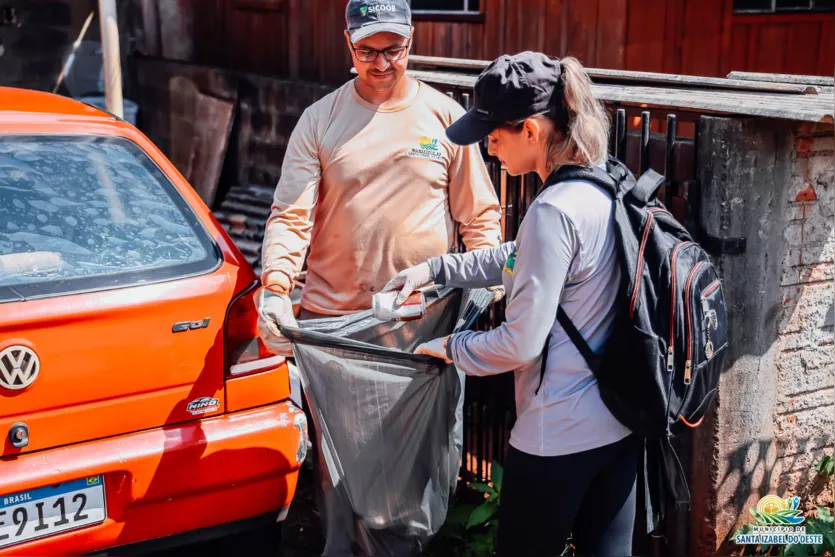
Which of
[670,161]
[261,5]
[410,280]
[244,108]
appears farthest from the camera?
[261,5]

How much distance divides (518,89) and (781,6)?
5.66 metres

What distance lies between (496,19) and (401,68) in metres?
4.43

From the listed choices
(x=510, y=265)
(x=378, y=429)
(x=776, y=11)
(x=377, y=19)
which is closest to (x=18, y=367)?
(x=378, y=429)

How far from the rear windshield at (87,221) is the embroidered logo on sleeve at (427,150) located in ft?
2.58

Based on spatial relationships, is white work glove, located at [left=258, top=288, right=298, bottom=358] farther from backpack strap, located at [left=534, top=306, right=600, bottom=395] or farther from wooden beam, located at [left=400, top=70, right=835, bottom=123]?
wooden beam, located at [left=400, top=70, right=835, bottom=123]

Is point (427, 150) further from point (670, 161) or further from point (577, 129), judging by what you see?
point (577, 129)

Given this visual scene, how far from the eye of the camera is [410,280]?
2848 millimetres

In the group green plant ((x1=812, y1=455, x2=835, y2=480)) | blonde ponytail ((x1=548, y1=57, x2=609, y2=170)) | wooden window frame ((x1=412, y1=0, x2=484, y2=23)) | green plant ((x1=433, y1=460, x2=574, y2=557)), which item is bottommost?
green plant ((x1=433, y1=460, x2=574, y2=557))

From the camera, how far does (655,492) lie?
264 cm

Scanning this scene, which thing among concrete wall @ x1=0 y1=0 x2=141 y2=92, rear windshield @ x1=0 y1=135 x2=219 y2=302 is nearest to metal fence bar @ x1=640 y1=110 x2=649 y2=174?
rear windshield @ x1=0 y1=135 x2=219 y2=302

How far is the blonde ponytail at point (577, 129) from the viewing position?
230 centimetres

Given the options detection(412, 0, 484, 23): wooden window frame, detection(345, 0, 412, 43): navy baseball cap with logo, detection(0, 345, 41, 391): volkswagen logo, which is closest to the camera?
detection(0, 345, 41, 391): volkswagen logo

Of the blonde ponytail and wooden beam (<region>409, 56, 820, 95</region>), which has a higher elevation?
wooden beam (<region>409, 56, 820, 95</region>)

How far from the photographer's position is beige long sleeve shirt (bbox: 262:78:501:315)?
3.19 m
